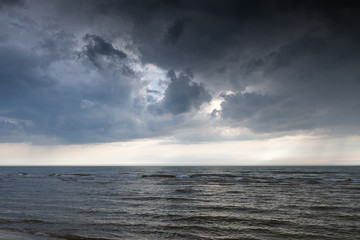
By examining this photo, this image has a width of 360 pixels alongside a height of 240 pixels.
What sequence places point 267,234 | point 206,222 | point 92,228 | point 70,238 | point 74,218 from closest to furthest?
1. point 70,238
2. point 267,234
3. point 92,228
4. point 206,222
5. point 74,218

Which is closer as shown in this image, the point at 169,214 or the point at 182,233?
the point at 182,233

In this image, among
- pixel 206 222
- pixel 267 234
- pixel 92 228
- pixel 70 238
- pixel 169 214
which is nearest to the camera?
pixel 70 238

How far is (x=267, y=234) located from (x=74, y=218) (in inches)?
551

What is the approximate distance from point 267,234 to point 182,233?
5.16 meters

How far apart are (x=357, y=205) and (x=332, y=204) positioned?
6.99 ft

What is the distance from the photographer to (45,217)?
55.6 feet

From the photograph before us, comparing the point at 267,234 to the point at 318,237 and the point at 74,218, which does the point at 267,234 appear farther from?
the point at 74,218

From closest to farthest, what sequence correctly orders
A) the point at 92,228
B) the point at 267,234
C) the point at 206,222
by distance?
the point at 267,234 → the point at 92,228 → the point at 206,222

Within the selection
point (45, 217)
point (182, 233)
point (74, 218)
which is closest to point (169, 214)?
point (182, 233)

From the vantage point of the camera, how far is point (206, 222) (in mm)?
15602

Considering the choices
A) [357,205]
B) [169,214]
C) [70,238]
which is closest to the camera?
[70,238]

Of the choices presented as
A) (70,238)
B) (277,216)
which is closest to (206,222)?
(277,216)

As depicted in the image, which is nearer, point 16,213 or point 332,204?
point 16,213

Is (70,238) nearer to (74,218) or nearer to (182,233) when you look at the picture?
(74,218)
